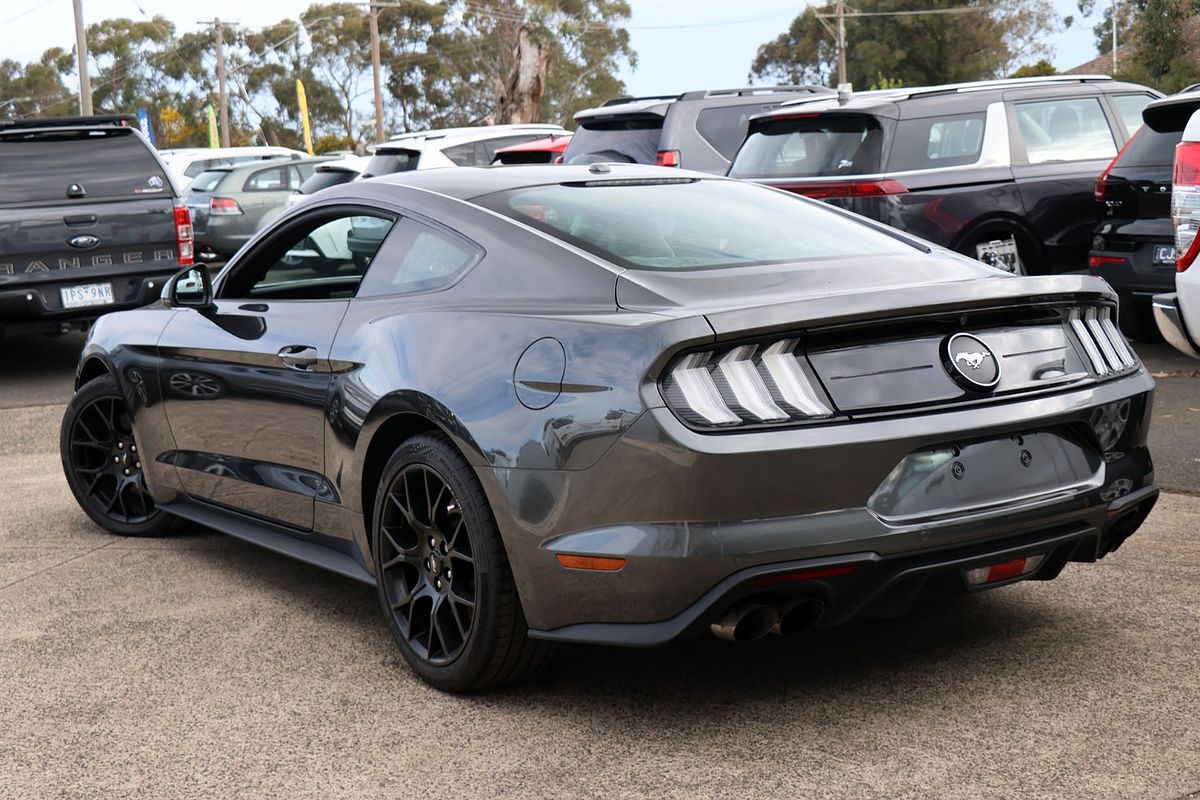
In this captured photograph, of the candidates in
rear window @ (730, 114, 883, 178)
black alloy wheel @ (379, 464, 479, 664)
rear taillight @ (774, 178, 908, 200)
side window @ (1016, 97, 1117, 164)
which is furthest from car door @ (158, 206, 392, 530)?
side window @ (1016, 97, 1117, 164)

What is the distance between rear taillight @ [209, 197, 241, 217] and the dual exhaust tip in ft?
60.9

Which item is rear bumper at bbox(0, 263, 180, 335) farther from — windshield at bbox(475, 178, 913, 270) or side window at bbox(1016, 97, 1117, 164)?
windshield at bbox(475, 178, 913, 270)

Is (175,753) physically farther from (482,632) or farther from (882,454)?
(882,454)

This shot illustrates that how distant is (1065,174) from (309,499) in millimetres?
7170

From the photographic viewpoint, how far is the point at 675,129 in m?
13.0

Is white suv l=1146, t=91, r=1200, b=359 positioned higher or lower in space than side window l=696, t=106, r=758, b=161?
lower

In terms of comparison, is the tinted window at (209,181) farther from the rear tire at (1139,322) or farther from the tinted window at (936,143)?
the rear tire at (1139,322)

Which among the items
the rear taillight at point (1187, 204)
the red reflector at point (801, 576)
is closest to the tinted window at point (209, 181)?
the rear taillight at point (1187, 204)

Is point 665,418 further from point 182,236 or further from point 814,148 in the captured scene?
Answer: point 182,236

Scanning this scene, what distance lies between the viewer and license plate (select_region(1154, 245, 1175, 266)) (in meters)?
8.84

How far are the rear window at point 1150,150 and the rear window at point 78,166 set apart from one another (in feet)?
22.4

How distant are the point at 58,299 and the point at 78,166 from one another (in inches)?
40.3

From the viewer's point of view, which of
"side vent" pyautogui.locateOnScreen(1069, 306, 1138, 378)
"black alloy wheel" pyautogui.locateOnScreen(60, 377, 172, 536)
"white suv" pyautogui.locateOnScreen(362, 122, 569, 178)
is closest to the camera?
"side vent" pyautogui.locateOnScreen(1069, 306, 1138, 378)

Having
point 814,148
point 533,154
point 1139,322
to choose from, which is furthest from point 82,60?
point 1139,322
